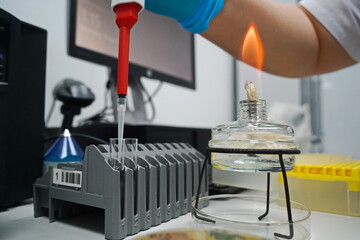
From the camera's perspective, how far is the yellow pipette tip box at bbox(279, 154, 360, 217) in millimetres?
410

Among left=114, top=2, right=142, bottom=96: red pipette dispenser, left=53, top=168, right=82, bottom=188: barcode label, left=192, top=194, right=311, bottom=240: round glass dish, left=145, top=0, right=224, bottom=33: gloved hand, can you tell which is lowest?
left=192, top=194, right=311, bottom=240: round glass dish

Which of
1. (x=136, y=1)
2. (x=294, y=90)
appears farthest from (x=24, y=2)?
(x=294, y=90)

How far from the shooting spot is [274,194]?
0.51m

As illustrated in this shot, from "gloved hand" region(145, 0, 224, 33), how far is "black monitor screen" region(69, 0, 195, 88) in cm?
14

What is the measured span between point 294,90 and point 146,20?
131cm

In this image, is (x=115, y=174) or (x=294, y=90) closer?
(x=115, y=174)

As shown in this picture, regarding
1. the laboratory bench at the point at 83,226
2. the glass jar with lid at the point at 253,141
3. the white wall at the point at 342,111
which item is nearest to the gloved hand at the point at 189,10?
the glass jar with lid at the point at 253,141

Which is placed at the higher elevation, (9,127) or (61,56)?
(61,56)

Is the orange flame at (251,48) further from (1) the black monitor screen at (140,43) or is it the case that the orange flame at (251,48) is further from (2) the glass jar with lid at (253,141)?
(1) the black monitor screen at (140,43)

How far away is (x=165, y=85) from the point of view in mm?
1158

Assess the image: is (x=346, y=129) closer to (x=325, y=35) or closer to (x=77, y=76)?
→ (x=325, y=35)

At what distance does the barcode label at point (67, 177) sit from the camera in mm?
335

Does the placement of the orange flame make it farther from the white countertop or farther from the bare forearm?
the white countertop

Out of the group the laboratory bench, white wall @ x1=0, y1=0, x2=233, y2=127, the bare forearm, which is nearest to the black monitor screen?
white wall @ x1=0, y1=0, x2=233, y2=127
